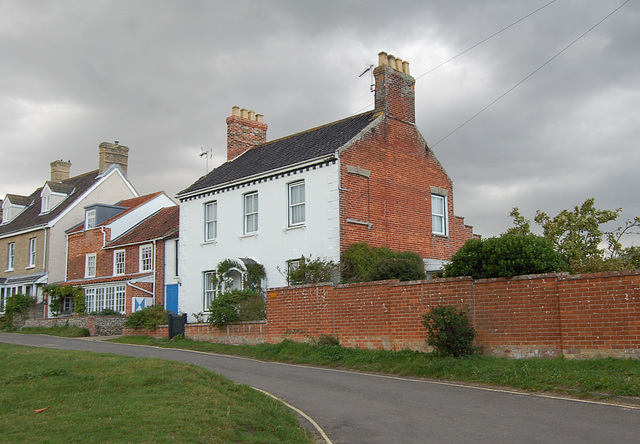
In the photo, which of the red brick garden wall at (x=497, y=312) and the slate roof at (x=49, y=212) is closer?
the red brick garden wall at (x=497, y=312)

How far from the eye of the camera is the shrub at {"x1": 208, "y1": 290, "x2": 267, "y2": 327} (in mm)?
22031

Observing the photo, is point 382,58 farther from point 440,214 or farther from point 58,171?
point 58,171

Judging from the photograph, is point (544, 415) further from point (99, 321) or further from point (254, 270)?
point (99, 321)

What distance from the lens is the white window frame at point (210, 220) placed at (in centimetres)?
2800

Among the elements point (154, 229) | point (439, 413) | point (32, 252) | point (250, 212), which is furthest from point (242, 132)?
point (439, 413)

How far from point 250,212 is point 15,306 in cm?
2015

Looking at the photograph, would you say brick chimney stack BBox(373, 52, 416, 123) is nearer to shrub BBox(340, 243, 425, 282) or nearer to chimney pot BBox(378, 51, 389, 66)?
chimney pot BBox(378, 51, 389, 66)

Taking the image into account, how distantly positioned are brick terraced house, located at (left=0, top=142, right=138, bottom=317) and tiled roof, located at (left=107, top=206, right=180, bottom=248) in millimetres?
5628

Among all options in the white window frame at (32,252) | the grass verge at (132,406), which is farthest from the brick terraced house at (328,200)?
the white window frame at (32,252)

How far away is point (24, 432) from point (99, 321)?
23.0m

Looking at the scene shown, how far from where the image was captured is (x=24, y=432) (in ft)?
24.0

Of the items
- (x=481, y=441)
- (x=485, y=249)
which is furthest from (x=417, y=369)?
(x=481, y=441)

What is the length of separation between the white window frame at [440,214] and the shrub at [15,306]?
26.3 meters

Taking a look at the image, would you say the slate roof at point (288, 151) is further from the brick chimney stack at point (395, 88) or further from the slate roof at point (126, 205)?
the slate roof at point (126, 205)
